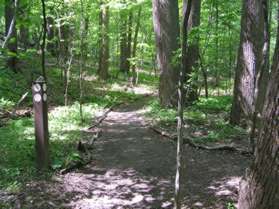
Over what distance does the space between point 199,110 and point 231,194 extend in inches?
269

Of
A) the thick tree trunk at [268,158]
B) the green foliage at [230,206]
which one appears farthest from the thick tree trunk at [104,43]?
the thick tree trunk at [268,158]

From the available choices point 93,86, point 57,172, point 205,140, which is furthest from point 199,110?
point 93,86

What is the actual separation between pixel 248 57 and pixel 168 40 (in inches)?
152

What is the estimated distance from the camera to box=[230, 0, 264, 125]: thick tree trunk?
9.25 metres

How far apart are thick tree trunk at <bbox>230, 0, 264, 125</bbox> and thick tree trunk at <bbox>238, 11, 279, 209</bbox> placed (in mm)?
5374

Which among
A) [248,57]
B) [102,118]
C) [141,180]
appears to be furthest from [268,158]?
[102,118]

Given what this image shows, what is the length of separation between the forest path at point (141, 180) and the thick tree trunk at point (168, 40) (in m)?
3.76

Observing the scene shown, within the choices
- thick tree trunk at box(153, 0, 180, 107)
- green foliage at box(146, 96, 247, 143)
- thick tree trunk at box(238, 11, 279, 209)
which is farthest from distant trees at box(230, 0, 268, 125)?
thick tree trunk at box(238, 11, 279, 209)

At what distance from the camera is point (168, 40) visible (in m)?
12.7

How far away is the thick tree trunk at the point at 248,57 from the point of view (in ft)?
30.3

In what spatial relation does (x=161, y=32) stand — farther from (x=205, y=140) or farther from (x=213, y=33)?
(x=205, y=140)

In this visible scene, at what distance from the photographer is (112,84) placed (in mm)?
21812

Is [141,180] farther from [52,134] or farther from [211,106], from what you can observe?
[211,106]

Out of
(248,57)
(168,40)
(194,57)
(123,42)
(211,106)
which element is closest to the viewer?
(248,57)
